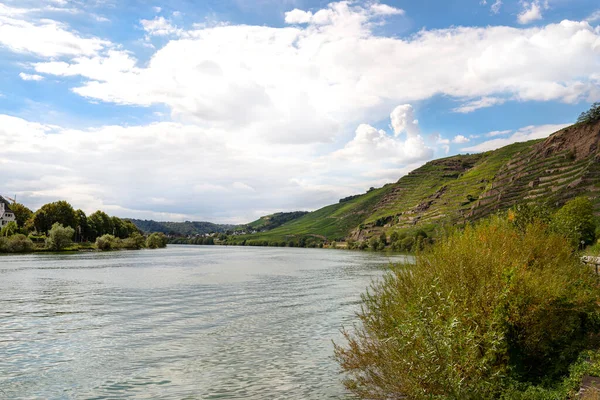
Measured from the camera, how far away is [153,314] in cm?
3166

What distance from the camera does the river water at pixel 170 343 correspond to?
16.5 metres

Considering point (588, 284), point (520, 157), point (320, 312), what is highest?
point (520, 157)

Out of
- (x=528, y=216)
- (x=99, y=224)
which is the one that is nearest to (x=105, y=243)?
(x=99, y=224)

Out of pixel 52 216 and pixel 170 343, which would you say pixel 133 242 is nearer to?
pixel 52 216

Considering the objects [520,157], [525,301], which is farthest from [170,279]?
[520,157]

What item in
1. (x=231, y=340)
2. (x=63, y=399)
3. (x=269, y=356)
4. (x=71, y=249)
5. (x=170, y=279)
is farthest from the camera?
(x=71, y=249)

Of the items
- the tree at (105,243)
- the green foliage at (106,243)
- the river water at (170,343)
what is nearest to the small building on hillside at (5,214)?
the green foliage at (106,243)

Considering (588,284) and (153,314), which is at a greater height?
(588,284)

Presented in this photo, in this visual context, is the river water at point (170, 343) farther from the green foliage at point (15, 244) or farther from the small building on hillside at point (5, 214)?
the small building on hillside at point (5, 214)

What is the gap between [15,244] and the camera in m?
118

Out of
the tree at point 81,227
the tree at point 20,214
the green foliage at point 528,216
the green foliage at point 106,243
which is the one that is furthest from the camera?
the tree at point 20,214

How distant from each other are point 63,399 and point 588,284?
2380cm

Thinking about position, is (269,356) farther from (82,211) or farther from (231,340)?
(82,211)

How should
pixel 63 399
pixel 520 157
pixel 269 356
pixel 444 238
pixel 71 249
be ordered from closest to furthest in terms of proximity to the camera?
pixel 63 399 → pixel 444 238 → pixel 269 356 → pixel 71 249 → pixel 520 157
